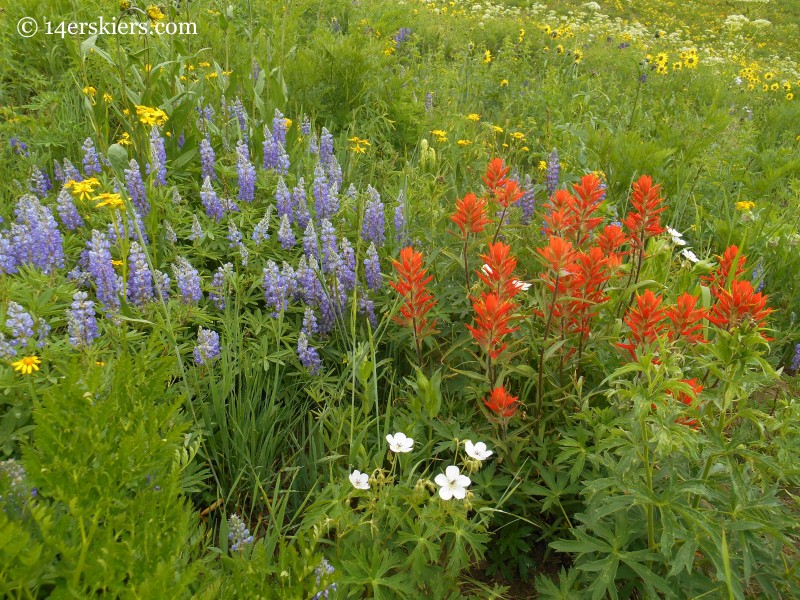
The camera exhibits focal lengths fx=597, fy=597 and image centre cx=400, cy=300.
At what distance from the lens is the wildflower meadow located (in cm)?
131

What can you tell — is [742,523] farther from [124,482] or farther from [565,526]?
[124,482]

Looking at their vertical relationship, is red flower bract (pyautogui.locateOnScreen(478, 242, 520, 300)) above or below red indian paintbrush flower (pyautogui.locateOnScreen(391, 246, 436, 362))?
above

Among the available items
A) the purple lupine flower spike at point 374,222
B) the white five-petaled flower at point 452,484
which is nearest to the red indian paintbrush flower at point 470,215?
the purple lupine flower spike at point 374,222

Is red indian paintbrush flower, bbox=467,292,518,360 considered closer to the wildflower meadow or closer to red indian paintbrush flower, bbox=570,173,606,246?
the wildflower meadow

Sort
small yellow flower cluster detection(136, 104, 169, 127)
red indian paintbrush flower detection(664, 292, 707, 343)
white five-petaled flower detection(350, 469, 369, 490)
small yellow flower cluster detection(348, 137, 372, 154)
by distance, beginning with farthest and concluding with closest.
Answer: small yellow flower cluster detection(348, 137, 372, 154) → small yellow flower cluster detection(136, 104, 169, 127) → red indian paintbrush flower detection(664, 292, 707, 343) → white five-petaled flower detection(350, 469, 369, 490)

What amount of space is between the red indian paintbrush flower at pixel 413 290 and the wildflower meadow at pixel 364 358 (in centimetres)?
1

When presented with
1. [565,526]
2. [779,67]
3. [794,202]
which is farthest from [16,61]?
[779,67]

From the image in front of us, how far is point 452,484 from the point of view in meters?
1.43

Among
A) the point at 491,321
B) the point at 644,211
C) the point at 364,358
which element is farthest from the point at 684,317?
the point at 364,358

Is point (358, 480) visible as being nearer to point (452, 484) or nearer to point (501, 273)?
point (452, 484)

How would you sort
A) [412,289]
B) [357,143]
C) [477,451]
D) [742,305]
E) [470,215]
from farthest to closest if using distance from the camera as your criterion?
[357,143]
[470,215]
[412,289]
[477,451]
[742,305]

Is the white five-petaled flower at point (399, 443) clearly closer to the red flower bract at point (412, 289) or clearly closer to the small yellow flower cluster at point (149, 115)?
the red flower bract at point (412, 289)

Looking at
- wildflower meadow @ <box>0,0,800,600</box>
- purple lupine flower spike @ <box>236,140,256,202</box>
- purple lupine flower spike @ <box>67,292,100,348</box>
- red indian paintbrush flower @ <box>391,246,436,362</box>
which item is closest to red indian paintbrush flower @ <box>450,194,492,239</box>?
wildflower meadow @ <box>0,0,800,600</box>

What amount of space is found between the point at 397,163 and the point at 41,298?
2.41m
